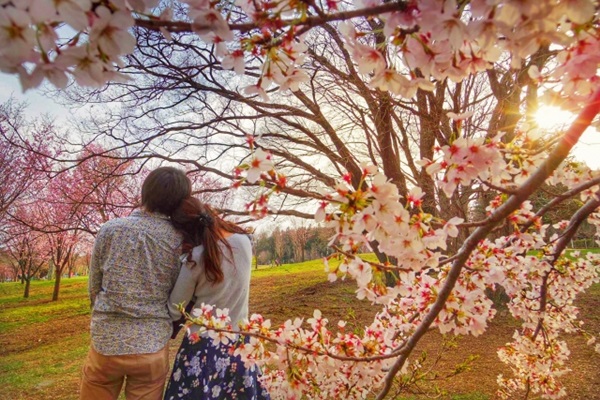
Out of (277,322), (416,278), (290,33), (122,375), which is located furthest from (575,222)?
(277,322)

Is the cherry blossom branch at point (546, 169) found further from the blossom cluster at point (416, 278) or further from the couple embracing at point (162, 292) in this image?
the couple embracing at point (162, 292)

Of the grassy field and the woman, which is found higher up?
the woman

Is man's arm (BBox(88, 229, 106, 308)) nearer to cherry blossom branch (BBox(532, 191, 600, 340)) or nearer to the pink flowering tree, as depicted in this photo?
the pink flowering tree

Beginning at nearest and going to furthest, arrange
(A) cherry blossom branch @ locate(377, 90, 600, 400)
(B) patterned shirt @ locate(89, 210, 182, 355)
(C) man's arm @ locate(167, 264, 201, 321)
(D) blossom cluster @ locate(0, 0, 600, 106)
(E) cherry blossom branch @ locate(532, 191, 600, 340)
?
(D) blossom cluster @ locate(0, 0, 600, 106)
(A) cherry blossom branch @ locate(377, 90, 600, 400)
(E) cherry blossom branch @ locate(532, 191, 600, 340)
(B) patterned shirt @ locate(89, 210, 182, 355)
(C) man's arm @ locate(167, 264, 201, 321)

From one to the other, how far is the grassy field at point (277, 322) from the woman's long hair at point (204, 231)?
2.73ft

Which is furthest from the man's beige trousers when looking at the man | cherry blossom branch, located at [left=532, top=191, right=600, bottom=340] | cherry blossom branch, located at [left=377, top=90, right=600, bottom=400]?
cherry blossom branch, located at [left=532, top=191, right=600, bottom=340]

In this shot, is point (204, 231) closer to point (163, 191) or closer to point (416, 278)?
point (163, 191)

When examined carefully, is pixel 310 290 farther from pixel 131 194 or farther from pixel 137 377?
pixel 137 377

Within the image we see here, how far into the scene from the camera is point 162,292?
1.89 m

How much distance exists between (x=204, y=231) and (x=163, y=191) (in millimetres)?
323

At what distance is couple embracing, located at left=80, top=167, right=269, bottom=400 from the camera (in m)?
1.78

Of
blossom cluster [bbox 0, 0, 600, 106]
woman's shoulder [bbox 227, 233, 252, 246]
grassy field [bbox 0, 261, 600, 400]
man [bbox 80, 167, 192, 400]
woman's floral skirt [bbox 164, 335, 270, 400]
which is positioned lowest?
grassy field [bbox 0, 261, 600, 400]

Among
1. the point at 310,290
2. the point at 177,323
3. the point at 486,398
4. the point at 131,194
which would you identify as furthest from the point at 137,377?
the point at 131,194

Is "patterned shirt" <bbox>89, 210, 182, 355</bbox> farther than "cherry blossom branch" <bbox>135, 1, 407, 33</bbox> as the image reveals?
Yes
